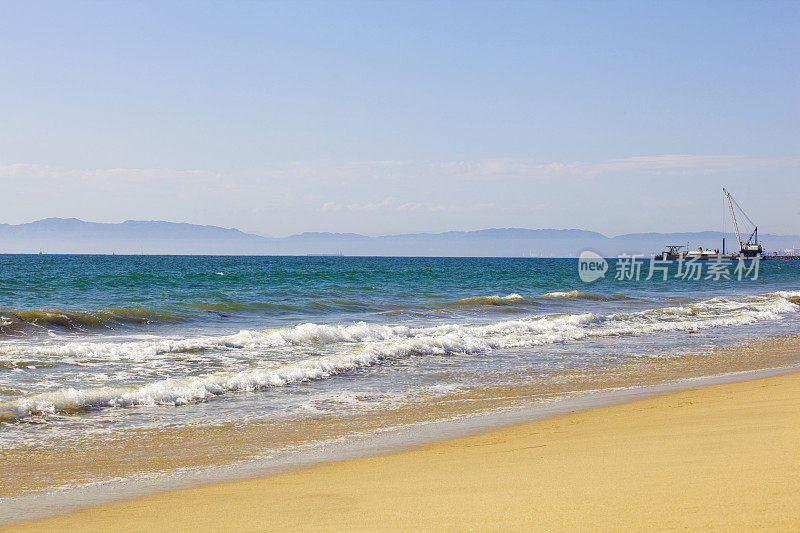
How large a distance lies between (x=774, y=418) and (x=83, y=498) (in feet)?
19.8

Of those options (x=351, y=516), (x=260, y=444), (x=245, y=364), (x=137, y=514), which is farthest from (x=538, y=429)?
(x=245, y=364)

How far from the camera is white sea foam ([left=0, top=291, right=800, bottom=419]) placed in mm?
8852

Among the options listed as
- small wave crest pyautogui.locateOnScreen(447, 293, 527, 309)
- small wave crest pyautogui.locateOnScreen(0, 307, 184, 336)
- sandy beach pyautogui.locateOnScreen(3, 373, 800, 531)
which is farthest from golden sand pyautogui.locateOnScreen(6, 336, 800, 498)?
small wave crest pyautogui.locateOnScreen(447, 293, 527, 309)

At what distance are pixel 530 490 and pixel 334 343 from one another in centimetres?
1170

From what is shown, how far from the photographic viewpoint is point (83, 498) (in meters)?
4.95

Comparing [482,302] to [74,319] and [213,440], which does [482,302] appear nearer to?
[74,319]

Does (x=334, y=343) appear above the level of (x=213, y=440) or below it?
below

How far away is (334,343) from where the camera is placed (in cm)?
1586

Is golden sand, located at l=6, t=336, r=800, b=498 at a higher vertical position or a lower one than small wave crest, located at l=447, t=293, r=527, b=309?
lower

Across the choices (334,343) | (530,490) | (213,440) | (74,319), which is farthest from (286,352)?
(530,490)

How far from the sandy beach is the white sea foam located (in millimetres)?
4228

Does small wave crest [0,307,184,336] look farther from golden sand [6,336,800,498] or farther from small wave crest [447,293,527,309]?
small wave crest [447,293,527,309]

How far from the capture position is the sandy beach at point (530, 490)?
3.76m

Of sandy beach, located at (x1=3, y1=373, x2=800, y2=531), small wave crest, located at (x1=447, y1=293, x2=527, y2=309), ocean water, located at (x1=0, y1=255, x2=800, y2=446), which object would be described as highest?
sandy beach, located at (x1=3, y1=373, x2=800, y2=531)
